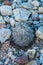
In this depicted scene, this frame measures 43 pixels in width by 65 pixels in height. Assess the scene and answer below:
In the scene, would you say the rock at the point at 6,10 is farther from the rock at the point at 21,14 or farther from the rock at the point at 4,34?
the rock at the point at 4,34

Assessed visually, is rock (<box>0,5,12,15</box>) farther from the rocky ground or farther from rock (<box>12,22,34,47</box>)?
rock (<box>12,22,34,47</box>)

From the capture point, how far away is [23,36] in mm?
1815

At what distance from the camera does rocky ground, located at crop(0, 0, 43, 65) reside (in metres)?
1.76

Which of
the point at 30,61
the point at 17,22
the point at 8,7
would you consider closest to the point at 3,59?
the point at 30,61

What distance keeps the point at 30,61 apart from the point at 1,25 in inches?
14.8

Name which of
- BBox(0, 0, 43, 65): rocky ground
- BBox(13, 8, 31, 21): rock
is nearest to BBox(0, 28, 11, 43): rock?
BBox(0, 0, 43, 65): rocky ground

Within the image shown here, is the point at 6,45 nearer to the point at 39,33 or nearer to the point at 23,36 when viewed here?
the point at 23,36

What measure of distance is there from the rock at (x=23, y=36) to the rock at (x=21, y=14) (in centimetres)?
11

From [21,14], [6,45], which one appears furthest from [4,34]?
[21,14]

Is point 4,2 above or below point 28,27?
above

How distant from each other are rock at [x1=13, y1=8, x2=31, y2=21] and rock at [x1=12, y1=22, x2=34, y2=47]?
110 mm

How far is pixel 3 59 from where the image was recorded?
1779 mm

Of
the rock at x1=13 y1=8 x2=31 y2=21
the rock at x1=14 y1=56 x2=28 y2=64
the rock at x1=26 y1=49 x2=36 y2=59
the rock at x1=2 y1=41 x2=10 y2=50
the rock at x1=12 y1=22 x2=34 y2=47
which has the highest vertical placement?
the rock at x1=13 y1=8 x2=31 y2=21

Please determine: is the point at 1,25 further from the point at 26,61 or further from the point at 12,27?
the point at 26,61
